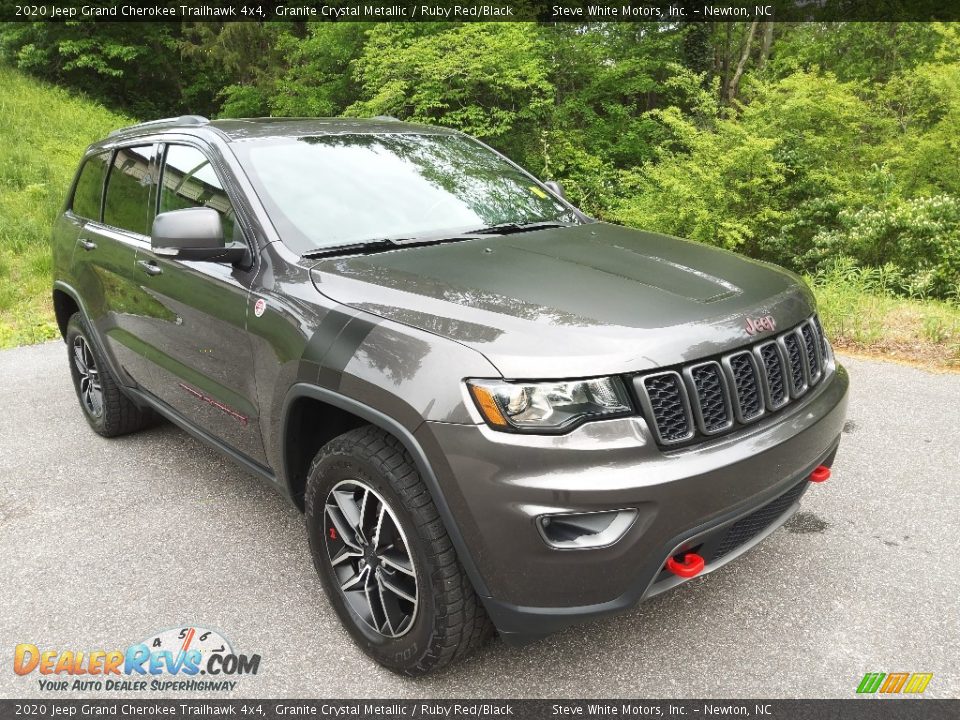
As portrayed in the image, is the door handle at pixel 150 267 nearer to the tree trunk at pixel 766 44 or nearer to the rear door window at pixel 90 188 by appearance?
the rear door window at pixel 90 188

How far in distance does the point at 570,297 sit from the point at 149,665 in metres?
1.93

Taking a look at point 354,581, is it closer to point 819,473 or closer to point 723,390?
point 723,390

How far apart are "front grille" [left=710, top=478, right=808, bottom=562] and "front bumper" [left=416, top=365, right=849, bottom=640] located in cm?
14

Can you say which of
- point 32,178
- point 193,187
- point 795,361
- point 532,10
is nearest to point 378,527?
point 795,361

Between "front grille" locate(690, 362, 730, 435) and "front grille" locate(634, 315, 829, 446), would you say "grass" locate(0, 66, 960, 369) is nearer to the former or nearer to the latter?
"front grille" locate(634, 315, 829, 446)

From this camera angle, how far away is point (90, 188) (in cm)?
443

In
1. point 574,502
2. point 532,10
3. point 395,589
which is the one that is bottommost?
point 395,589

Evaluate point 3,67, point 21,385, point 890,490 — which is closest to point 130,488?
point 21,385

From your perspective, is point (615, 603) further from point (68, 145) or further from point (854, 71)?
point (854, 71)

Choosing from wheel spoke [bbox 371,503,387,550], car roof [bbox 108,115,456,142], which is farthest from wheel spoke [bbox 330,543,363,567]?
car roof [bbox 108,115,456,142]

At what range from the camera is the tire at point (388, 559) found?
2162mm

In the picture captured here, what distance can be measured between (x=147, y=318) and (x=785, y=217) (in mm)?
8323

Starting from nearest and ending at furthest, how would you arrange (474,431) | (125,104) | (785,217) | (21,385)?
(474,431) < (21,385) < (785,217) < (125,104)

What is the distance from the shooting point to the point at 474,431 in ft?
6.58
